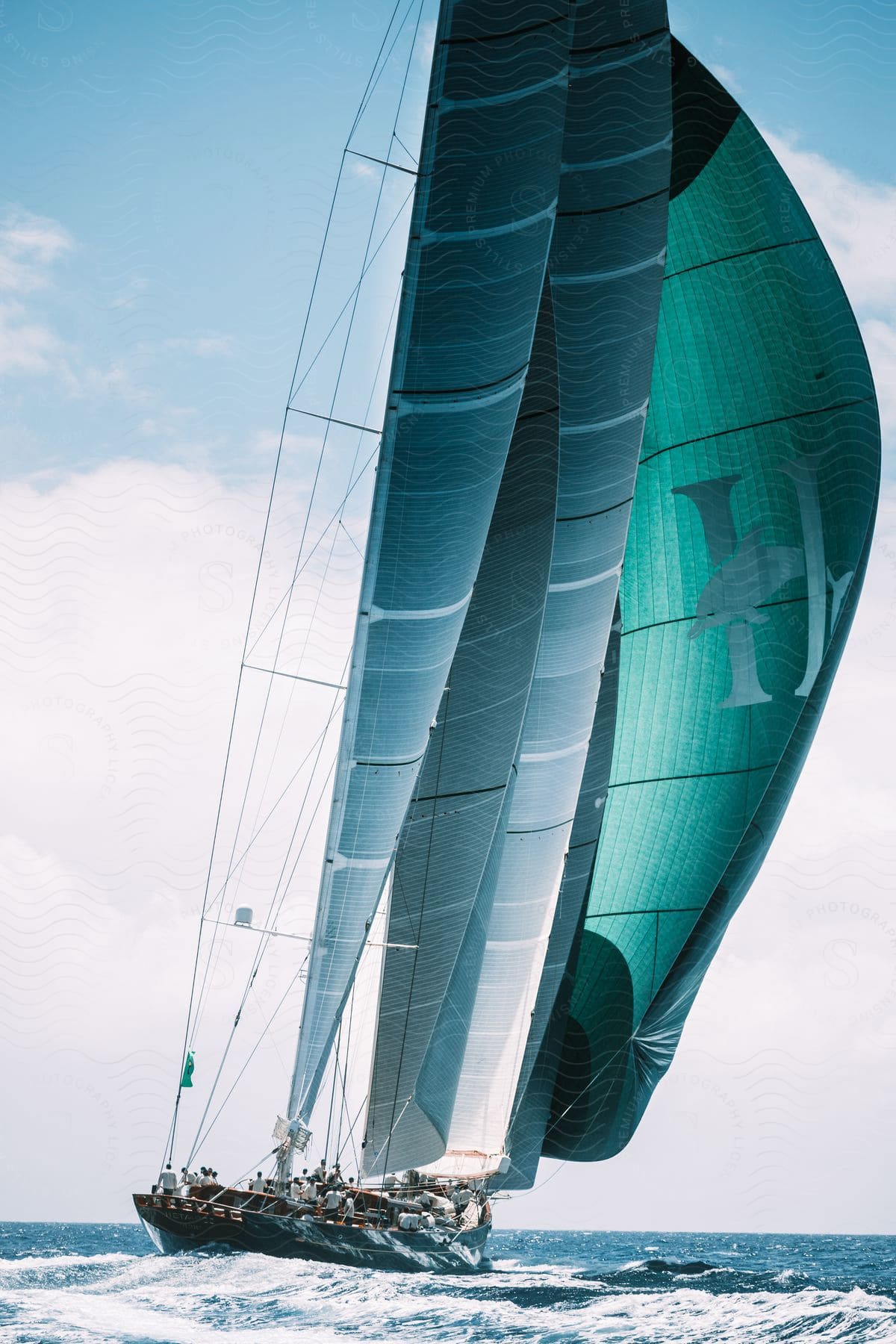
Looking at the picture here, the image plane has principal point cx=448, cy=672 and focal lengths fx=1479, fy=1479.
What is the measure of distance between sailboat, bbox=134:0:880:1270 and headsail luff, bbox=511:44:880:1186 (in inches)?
1.3

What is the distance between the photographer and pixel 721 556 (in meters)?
15.4

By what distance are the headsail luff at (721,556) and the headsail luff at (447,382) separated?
4.04m

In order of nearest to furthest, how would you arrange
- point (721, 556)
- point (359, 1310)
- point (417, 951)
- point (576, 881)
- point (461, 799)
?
point (359, 1310) < point (461, 799) < point (417, 951) < point (721, 556) < point (576, 881)


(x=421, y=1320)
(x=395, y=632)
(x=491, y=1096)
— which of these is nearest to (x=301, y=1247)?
(x=421, y=1320)

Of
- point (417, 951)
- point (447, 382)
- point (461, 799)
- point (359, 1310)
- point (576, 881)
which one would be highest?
point (447, 382)

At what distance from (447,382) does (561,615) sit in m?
3.64

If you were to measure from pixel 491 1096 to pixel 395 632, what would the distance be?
19.3 feet

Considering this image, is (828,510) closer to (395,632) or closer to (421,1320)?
(395,632)

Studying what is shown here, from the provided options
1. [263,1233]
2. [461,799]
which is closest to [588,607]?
[461,799]

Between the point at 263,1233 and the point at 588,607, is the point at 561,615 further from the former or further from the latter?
the point at 263,1233

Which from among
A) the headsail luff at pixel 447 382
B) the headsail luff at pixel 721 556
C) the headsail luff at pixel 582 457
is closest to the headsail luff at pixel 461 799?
the headsail luff at pixel 582 457

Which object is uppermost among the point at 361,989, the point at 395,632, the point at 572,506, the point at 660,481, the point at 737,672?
the point at 660,481

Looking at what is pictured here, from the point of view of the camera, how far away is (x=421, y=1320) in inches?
433

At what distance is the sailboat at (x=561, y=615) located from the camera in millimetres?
11484
